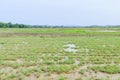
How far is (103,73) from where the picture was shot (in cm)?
730

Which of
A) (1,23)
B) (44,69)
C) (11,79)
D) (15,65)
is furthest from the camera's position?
(1,23)

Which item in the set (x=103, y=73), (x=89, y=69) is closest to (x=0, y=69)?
(x=89, y=69)

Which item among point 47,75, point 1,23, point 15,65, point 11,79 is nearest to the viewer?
point 11,79

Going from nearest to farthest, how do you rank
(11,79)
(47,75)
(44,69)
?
(11,79) < (47,75) < (44,69)

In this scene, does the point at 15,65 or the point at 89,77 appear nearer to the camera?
the point at 89,77

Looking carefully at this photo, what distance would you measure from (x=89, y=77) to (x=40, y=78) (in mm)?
1740

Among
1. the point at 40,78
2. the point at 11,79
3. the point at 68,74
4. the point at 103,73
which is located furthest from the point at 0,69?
the point at 103,73

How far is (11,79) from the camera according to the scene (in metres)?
6.42

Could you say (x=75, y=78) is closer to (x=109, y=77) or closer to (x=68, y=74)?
(x=68, y=74)

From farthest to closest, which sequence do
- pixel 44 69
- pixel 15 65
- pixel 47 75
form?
1. pixel 15 65
2. pixel 44 69
3. pixel 47 75

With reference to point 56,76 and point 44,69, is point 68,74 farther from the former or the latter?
point 44,69

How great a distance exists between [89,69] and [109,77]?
48.6 inches

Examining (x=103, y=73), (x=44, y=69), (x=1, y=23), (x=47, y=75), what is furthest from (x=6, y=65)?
(x=1, y=23)

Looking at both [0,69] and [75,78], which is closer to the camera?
[75,78]
